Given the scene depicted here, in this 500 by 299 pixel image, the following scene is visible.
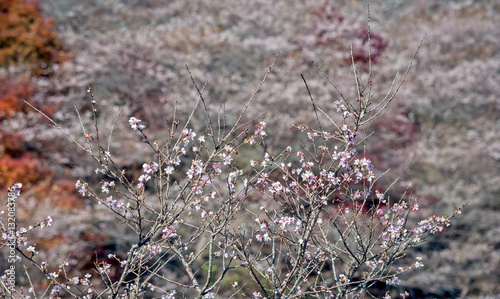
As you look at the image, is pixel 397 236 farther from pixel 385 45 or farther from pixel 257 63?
pixel 385 45

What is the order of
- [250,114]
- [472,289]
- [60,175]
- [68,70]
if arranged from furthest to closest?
[68,70]
[250,114]
[60,175]
[472,289]

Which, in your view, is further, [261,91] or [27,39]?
[27,39]

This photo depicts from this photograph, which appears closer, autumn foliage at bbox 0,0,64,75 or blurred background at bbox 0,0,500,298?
blurred background at bbox 0,0,500,298

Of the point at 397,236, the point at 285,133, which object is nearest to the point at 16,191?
the point at 397,236

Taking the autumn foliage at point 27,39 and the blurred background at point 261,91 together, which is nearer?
the blurred background at point 261,91

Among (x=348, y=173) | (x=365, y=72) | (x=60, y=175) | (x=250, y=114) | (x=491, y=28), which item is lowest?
(x=60, y=175)

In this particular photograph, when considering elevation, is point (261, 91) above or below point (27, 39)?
above

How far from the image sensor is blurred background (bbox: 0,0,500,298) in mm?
8305

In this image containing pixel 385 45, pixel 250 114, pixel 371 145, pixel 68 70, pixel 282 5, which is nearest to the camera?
pixel 371 145

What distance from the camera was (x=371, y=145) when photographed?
10.3 meters

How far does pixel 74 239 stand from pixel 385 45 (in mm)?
13585

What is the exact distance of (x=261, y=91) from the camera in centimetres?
1195

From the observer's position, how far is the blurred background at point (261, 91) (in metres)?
8.30

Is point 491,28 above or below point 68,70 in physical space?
above
